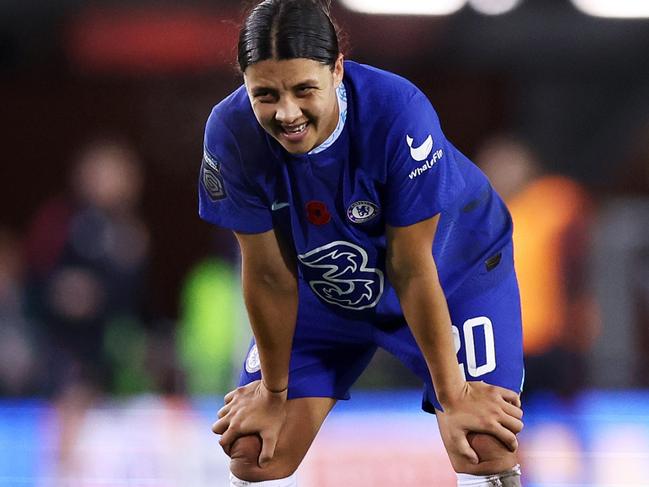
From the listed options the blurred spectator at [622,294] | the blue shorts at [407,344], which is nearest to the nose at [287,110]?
the blue shorts at [407,344]

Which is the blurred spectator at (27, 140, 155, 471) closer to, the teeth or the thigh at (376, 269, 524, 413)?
the thigh at (376, 269, 524, 413)

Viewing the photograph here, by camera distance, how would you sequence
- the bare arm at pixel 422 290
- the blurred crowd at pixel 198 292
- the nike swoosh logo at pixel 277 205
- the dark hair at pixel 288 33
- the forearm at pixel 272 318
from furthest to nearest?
the blurred crowd at pixel 198 292
the forearm at pixel 272 318
the nike swoosh logo at pixel 277 205
the bare arm at pixel 422 290
the dark hair at pixel 288 33

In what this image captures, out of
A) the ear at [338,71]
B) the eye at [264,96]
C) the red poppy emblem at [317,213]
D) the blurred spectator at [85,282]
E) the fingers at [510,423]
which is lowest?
the blurred spectator at [85,282]

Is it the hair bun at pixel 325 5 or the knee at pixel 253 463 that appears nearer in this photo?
the hair bun at pixel 325 5

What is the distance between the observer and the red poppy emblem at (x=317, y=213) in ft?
9.36

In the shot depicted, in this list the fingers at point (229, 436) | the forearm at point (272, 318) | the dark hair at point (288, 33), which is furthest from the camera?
the fingers at point (229, 436)

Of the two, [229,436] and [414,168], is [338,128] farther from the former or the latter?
[229,436]

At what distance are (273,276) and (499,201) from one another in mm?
685

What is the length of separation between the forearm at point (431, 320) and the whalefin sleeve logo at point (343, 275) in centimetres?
15

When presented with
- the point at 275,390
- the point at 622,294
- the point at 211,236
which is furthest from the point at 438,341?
the point at 211,236

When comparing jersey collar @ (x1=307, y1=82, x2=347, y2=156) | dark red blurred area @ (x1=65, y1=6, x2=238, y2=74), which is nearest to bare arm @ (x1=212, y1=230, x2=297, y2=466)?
jersey collar @ (x1=307, y1=82, x2=347, y2=156)

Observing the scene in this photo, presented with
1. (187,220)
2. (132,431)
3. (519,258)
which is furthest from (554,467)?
(187,220)

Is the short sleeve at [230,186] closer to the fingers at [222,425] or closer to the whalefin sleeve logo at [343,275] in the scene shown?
the whalefin sleeve logo at [343,275]

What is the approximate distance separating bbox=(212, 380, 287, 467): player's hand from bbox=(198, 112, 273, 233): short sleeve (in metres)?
0.50
